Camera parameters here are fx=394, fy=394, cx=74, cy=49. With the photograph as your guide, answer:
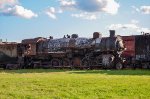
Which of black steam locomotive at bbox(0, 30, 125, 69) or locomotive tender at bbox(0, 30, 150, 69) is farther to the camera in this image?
locomotive tender at bbox(0, 30, 150, 69)

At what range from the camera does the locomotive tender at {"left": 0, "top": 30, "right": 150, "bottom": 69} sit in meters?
40.5

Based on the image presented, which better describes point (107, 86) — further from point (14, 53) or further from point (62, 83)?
point (14, 53)

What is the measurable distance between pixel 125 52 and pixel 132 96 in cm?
2771

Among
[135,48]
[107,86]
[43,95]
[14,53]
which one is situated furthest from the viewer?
[14,53]

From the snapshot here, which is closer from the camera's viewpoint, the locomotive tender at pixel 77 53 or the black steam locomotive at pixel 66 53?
the black steam locomotive at pixel 66 53

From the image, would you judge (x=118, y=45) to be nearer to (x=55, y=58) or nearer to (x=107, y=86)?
(x=55, y=58)

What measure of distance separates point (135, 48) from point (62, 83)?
23.9m

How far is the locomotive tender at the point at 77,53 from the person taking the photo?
40.5m

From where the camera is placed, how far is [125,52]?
4425cm

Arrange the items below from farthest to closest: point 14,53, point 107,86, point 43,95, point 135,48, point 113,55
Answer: point 14,53 → point 135,48 → point 113,55 → point 107,86 → point 43,95

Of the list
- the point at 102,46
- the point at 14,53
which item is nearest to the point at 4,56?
the point at 14,53

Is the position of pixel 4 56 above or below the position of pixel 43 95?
above

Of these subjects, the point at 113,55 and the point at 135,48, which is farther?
the point at 135,48

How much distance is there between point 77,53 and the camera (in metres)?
42.1
